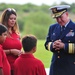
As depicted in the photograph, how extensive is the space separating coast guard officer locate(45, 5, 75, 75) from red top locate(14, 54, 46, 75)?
16.9 inches

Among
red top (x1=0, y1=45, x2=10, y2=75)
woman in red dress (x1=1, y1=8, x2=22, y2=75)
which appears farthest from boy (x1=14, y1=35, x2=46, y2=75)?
woman in red dress (x1=1, y1=8, x2=22, y2=75)

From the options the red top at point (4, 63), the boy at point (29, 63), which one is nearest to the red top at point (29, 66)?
the boy at point (29, 63)

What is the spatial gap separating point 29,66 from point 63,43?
59cm

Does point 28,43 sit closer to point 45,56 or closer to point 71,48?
point 71,48

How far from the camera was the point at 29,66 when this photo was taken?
164 inches

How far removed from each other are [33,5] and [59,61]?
60452mm

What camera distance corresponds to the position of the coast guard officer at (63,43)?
443cm

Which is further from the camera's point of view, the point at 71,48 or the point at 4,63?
the point at 71,48

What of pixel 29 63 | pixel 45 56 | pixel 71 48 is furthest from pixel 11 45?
pixel 45 56

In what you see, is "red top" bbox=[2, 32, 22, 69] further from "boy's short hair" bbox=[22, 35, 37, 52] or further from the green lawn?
the green lawn

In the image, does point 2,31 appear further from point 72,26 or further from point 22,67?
point 72,26

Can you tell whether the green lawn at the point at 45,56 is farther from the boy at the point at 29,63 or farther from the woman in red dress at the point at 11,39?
the boy at the point at 29,63

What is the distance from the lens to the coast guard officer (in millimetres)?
4434

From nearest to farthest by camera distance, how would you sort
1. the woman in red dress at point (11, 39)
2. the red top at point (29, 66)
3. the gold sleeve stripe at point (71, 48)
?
the red top at point (29, 66)
the gold sleeve stripe at point (71, 48)
the woman in red dress at point (11, 39)
